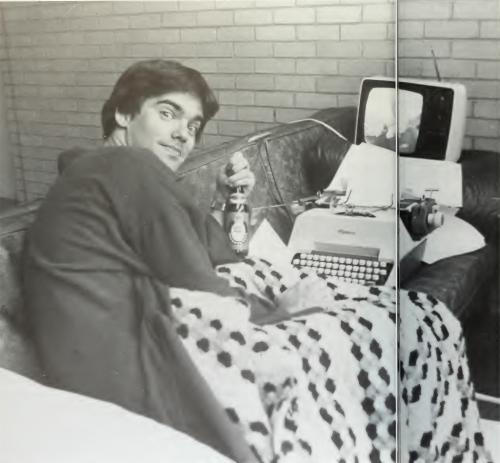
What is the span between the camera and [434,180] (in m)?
1.88

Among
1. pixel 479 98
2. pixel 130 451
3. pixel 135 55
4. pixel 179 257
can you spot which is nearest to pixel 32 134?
pixel 135 55

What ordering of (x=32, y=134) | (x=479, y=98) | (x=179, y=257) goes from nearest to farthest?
(x=479, y=98), (x=179, y=257), (x=32, y=134)

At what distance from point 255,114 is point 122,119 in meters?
0.40

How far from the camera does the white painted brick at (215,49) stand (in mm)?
1941

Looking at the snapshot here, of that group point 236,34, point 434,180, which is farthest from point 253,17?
point 434,180

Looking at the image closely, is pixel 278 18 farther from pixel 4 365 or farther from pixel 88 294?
pixel 4 365

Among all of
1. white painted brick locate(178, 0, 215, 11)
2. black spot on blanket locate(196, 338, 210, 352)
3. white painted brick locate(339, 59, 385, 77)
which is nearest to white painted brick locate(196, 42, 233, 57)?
white painted brick locate(178, 0, 215, 11)

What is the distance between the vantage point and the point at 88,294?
6.48ft

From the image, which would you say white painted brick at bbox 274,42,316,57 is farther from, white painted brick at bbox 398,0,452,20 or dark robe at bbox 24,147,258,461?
dark robe at bbox 24,147,258,461

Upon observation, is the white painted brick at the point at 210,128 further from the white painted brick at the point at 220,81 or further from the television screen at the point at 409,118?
the television screen at the point at 409,118

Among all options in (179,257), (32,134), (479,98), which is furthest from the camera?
(32,134)

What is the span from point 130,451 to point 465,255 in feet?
3.73

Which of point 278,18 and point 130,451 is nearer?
point 278,18

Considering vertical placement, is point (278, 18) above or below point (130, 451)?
above
